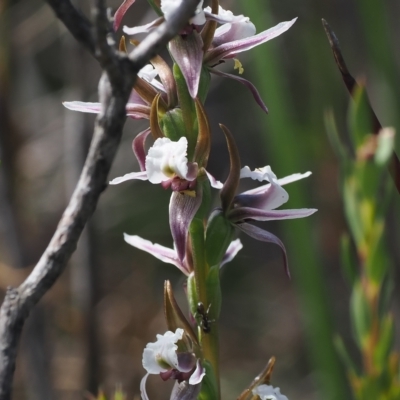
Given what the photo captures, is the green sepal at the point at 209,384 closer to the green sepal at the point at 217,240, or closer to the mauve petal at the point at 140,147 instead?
the green sepal at the point at 217,240

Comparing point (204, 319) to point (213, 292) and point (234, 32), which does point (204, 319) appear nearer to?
point (213, 292)

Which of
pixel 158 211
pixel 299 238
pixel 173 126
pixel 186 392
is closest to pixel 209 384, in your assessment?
pixel 186 392

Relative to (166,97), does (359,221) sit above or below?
below

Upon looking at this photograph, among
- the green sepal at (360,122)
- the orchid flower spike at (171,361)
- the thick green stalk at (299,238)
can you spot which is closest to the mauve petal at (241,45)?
the green sepal at (360,122)

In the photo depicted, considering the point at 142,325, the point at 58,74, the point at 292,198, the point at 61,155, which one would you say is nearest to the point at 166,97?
the point at 292,198

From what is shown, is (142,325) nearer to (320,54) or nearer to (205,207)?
(320,54)
